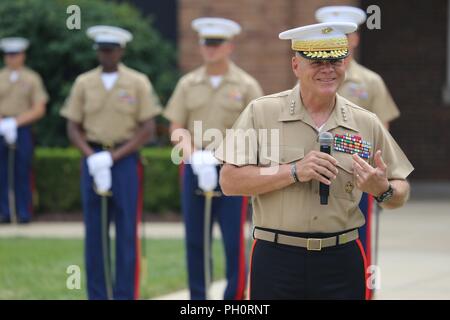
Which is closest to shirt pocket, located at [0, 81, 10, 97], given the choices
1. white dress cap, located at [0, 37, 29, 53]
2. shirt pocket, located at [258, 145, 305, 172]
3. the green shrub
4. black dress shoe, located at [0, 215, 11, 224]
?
white dress cap, located at [0, 37, 29, 53]

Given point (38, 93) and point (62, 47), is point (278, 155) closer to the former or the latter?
point (38, 93)

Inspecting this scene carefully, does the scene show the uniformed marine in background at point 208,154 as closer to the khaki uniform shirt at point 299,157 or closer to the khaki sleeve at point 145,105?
the khaki sleeve at point 145,105

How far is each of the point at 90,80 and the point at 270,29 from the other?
7160mm

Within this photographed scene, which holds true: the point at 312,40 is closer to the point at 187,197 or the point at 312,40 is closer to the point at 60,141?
the point at 187,197

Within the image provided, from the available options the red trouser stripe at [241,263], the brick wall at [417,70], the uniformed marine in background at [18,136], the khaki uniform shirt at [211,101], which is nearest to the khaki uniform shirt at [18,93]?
the uniformed marine in background at [18,136]

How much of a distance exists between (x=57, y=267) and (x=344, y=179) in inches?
248

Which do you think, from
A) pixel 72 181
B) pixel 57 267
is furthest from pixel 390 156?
pixel 72 181

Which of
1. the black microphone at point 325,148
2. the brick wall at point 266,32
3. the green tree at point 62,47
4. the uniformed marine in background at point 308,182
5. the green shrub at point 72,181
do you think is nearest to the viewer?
the black microphone at point 325,148

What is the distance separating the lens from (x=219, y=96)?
8992mm

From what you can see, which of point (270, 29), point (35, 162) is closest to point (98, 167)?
point (35, 162)

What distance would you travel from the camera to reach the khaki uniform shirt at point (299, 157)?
5.23m

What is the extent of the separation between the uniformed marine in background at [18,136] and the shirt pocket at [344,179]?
9.76 metres
